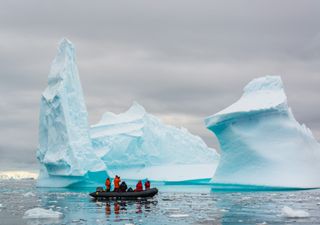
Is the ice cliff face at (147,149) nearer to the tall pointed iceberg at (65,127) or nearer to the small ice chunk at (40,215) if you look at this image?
the tall pointed iceberg at (65,127)

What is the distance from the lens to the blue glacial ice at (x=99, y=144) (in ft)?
131

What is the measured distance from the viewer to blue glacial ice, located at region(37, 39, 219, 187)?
3978 cm

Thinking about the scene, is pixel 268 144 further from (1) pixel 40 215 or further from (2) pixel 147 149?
(1) pixel 40 215

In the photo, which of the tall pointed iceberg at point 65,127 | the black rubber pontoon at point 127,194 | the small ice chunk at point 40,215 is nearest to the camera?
the small ice chunk at point 40,215

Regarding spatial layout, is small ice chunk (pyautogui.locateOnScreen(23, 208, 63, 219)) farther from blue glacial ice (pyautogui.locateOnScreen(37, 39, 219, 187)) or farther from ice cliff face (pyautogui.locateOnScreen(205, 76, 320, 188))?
blue glacial ice (pyautogui.locateOnScreen(37, 39, 219, 187))

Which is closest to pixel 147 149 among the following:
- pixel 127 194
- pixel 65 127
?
pixel 65 127

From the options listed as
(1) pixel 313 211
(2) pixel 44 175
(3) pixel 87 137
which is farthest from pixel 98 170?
(1) pixel 313 211

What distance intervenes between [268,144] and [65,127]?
14962mm

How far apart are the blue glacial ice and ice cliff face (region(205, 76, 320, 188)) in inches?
422

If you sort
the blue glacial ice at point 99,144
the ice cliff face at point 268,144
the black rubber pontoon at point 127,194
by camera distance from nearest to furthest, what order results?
the black rubber pontoon at point 127,194, the ice cliff face at point 268,144, the blue glacial ice at point 99,144

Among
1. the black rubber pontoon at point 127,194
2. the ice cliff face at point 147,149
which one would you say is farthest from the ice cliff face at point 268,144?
the ice cliff face at point 147,149

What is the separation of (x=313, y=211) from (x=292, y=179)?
15757 mm

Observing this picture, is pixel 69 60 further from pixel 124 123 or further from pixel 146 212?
pixel 146 212

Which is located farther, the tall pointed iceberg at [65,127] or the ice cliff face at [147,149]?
the ice cliff face at [147,149]
